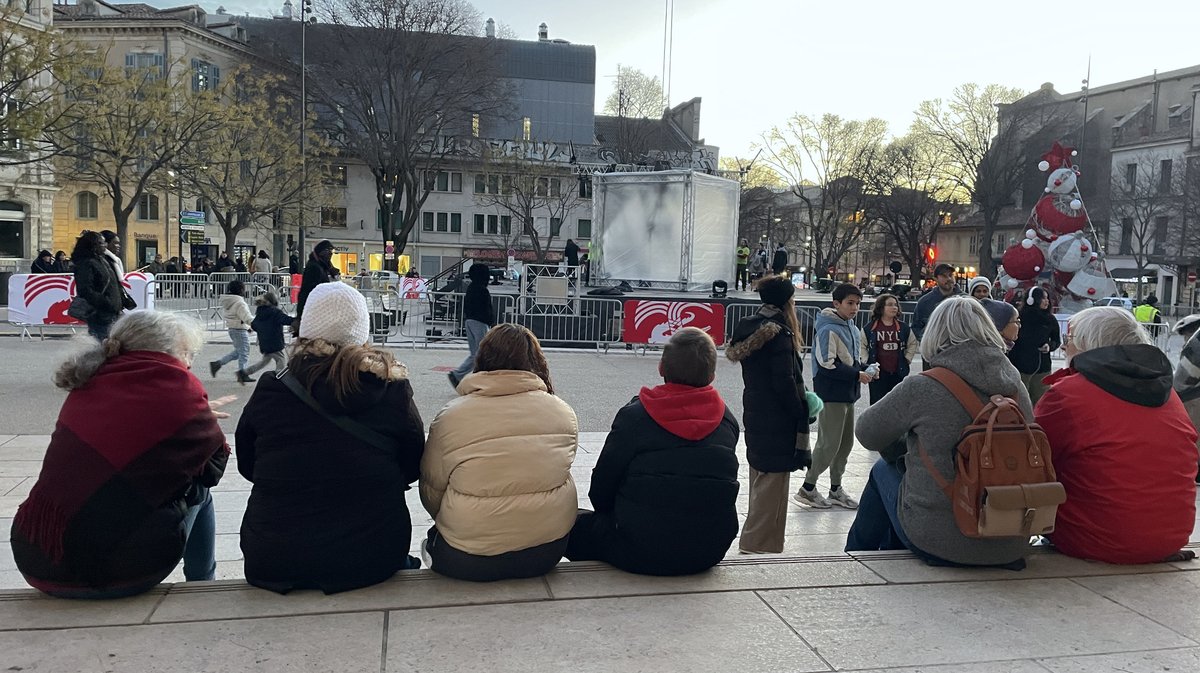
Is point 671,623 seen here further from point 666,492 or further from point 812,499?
point 812,499

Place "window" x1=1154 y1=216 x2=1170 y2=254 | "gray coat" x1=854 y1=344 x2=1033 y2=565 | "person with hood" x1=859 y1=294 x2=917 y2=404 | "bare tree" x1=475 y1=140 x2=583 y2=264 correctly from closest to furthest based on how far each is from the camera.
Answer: "gray coat" x1=854 y1=344 x2=1033 y2=565 < "person with hood" x1=859 y1=294 x2=917 y2=404 < "window" x1=1154 y1=216 x2=1170 y2=254 < "bare tree" x1=475 y1=140 x2=583 y2=264

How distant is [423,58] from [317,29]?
6666 millimetres

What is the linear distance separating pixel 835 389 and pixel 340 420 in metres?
4.83

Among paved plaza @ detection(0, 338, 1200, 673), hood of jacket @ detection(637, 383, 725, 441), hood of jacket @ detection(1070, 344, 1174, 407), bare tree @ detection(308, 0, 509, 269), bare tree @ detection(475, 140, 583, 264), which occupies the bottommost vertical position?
paved plaza @ detection(0, 338, 1200, 673)

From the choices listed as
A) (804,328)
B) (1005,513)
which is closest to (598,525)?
(1005,513)

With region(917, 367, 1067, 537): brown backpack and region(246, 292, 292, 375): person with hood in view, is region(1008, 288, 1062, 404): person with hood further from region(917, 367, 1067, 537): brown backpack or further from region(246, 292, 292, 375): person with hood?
region(246, 292, 292, 375): person with hood

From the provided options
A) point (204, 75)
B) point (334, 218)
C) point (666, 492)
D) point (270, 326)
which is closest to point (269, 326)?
point (270, 326)

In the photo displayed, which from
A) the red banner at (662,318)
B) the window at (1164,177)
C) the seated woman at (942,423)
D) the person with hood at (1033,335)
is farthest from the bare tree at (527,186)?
the seated woman at (942,423)

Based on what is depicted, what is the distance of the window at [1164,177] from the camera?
52131mm

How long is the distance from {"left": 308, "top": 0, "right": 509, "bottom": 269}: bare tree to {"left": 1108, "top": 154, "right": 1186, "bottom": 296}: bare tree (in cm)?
3843

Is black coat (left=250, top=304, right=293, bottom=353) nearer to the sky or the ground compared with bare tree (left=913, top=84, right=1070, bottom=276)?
nearer to the ground

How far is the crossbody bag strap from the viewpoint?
346cm

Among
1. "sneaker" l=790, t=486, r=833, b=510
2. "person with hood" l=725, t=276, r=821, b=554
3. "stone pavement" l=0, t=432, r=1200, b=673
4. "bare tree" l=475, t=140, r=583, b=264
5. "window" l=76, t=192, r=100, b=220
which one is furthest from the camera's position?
"bare tree" l=475, t=140, r=583, b=264

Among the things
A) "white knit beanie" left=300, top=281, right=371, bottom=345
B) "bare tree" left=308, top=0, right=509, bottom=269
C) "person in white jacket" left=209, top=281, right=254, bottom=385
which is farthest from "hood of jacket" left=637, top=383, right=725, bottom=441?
"bare tree" left=308, top=0, right=509, bottom=269
